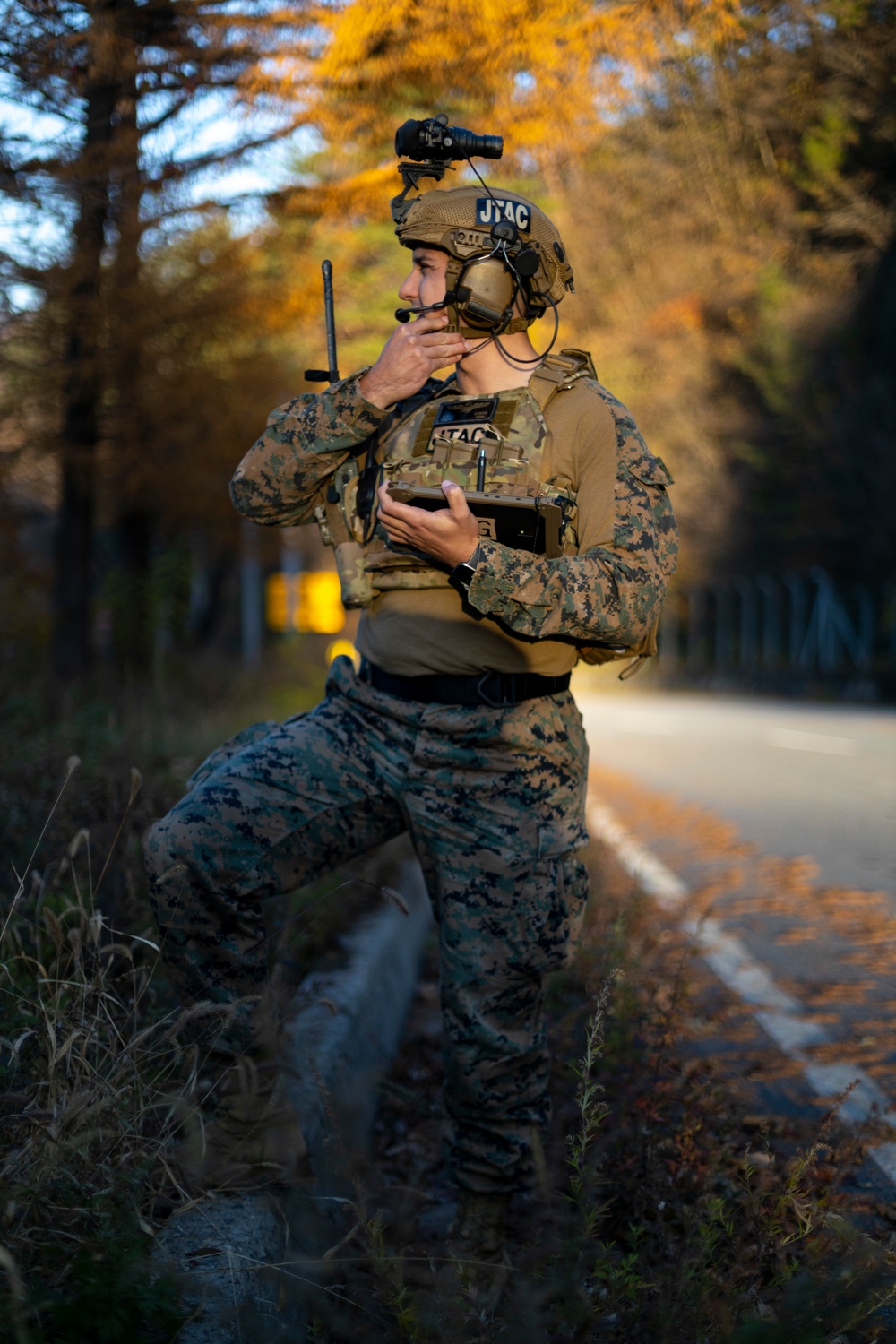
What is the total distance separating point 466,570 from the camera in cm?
257

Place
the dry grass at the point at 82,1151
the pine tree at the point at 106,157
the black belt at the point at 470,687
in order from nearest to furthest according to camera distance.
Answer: the dry grass at the point at 82,1151 < the black belt at the point at 470,687 < the pine tree at the point at 106,157

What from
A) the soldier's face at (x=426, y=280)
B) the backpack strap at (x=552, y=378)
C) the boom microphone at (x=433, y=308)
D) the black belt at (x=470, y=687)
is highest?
the soldier's face at (x=426, y=280)

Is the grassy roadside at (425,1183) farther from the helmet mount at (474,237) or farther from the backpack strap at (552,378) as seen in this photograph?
the helmet mount at (474,237)

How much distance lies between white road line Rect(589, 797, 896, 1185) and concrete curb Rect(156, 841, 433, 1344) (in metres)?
0.99

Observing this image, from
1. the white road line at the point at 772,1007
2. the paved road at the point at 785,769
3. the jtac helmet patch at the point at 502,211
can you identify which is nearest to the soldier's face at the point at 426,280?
the jtac helmet patch at the point at 502,211

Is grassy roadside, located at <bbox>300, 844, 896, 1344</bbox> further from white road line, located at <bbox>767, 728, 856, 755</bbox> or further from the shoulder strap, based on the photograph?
white road line, located at <bbox>767, 728, 856, 755</bbox>

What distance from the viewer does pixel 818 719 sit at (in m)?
15.4

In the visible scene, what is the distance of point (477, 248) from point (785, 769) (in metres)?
8.23

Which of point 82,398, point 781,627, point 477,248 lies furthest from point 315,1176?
point 781,627

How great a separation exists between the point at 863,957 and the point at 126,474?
607 centimetres

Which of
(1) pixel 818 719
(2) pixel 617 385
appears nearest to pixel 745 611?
(2) pixel 617 385

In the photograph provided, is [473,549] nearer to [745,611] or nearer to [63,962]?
[63,962]

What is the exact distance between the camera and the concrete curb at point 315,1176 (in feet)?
6.69

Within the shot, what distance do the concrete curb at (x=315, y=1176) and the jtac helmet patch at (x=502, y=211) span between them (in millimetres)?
1616
